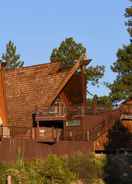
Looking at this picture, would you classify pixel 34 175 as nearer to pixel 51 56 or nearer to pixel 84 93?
pixel 84 93

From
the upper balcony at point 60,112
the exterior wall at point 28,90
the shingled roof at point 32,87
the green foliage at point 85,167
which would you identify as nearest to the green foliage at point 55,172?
the green foliage at point 85,167

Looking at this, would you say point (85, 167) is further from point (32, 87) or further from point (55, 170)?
point (32, 87)

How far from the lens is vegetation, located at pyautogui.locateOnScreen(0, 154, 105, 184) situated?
4034cm

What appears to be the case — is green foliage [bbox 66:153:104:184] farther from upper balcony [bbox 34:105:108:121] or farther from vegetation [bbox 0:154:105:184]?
upper balcony [bbox 34:105:108:121]

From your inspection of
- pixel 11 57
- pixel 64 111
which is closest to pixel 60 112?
pixel 64 111

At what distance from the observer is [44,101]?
60.8 m

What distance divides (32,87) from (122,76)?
15474 millimetres

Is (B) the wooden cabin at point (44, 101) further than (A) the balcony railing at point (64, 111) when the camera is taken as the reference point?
No

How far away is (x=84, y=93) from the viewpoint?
65625mm

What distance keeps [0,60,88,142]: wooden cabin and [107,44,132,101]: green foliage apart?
8218mm

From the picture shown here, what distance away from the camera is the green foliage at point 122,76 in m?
73.3

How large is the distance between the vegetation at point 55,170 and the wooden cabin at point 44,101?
6610mm

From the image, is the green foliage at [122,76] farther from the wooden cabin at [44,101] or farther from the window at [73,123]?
the window at [73,123]

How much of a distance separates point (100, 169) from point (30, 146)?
545cm
